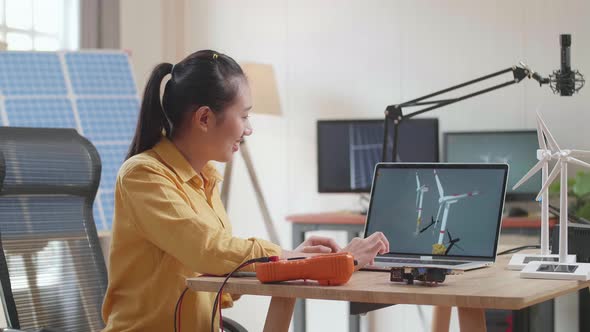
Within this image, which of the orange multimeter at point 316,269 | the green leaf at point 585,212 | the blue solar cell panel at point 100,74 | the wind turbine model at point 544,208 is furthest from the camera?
the blue solar cell panel at point 100,74

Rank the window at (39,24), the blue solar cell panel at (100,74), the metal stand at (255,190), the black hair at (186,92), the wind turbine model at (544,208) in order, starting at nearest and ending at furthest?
the black hair at (186,92) < the wind turbine model at (544,208) < the blue solar cell panel at (100,74) < the window at (39,24) < the metal stand at (255,190)

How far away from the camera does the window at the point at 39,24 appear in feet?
15.5

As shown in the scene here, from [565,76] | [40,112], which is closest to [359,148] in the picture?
[40,112]

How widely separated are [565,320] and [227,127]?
2.83m

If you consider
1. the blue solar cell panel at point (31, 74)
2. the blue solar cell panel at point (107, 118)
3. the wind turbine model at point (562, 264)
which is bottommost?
the wind turbine model at point (562, 264)

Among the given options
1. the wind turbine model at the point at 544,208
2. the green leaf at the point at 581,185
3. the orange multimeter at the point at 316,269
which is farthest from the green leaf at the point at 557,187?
the orange multimeter at the point at 316,269

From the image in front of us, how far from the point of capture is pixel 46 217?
240cm

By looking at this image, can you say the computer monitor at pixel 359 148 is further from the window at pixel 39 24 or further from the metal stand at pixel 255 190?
the window at pixel 39 24

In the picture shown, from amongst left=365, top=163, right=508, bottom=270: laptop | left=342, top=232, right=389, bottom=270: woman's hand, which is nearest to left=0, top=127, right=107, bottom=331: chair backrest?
left=365, top=163, right=508, bottom=270: laptop

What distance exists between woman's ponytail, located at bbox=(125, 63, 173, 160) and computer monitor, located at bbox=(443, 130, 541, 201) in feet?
8.16

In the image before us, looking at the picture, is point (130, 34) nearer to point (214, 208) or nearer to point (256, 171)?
point (256, 171)

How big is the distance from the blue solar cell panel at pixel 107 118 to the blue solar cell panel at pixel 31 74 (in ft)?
0.45

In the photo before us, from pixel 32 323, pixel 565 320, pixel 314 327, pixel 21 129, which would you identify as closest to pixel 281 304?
pixel 32 323

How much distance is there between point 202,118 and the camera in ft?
6.61
